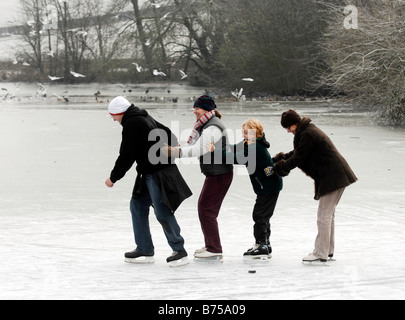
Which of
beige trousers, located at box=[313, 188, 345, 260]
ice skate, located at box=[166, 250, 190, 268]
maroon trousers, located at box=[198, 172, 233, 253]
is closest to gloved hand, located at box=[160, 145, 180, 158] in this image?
maroon trousers, located at box=[198, 172, 233, 253]

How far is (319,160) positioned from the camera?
19.7 ft

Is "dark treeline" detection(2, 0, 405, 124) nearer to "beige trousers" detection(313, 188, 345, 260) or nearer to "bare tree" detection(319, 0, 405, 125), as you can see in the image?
"bare tree" detection(319, 0, 405, 125)

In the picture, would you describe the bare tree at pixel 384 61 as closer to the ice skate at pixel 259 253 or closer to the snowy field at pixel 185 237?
the snowy field at pixel 185 237

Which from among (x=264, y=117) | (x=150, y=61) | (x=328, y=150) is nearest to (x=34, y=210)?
(x=328, y=150)

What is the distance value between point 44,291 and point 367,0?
2425 centimetres

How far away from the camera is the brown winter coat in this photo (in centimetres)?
593

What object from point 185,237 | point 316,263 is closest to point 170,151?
point 316,263

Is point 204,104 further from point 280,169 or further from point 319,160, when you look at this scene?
point 319,160

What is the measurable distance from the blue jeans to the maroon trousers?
235 mm

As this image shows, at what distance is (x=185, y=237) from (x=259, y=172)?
153cm

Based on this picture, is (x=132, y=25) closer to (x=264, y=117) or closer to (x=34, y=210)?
(x=264, y=117)

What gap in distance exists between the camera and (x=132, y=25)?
148 ft
